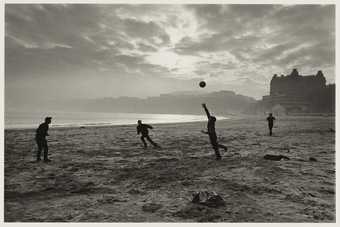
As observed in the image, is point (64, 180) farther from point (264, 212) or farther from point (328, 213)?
point (328, 213)

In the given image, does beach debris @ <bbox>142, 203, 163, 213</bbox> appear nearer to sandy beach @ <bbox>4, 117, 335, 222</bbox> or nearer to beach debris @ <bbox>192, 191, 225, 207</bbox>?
sandy beach @ <bbox>4, 117, 335, 222</bbox>

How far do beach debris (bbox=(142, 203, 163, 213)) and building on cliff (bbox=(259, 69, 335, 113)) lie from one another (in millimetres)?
151934

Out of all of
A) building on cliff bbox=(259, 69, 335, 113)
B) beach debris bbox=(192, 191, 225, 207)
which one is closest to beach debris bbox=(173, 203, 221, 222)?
beach debris bbox=(192, 191, 225, 207)

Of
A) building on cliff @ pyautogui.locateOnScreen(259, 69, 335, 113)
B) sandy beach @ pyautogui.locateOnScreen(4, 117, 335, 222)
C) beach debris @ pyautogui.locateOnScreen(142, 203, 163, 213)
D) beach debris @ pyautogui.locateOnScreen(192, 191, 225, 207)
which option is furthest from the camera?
building on cliff @ pyautogui.locateOnScreen(259, 69, 335, 113)

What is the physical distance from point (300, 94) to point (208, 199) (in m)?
170

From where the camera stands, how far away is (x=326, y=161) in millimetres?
11539

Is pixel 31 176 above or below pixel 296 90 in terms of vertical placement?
below

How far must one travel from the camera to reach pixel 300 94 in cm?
15738

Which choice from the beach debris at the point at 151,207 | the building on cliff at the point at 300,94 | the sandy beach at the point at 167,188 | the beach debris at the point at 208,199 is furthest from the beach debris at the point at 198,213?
the building on cliff at the point at 300,94

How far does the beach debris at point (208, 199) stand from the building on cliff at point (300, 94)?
151 meters

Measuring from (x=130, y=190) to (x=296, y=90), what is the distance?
17193 cm

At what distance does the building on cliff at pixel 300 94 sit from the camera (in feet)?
474

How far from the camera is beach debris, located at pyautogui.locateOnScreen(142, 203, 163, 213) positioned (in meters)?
6.25

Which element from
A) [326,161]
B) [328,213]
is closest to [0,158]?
[328,213]
